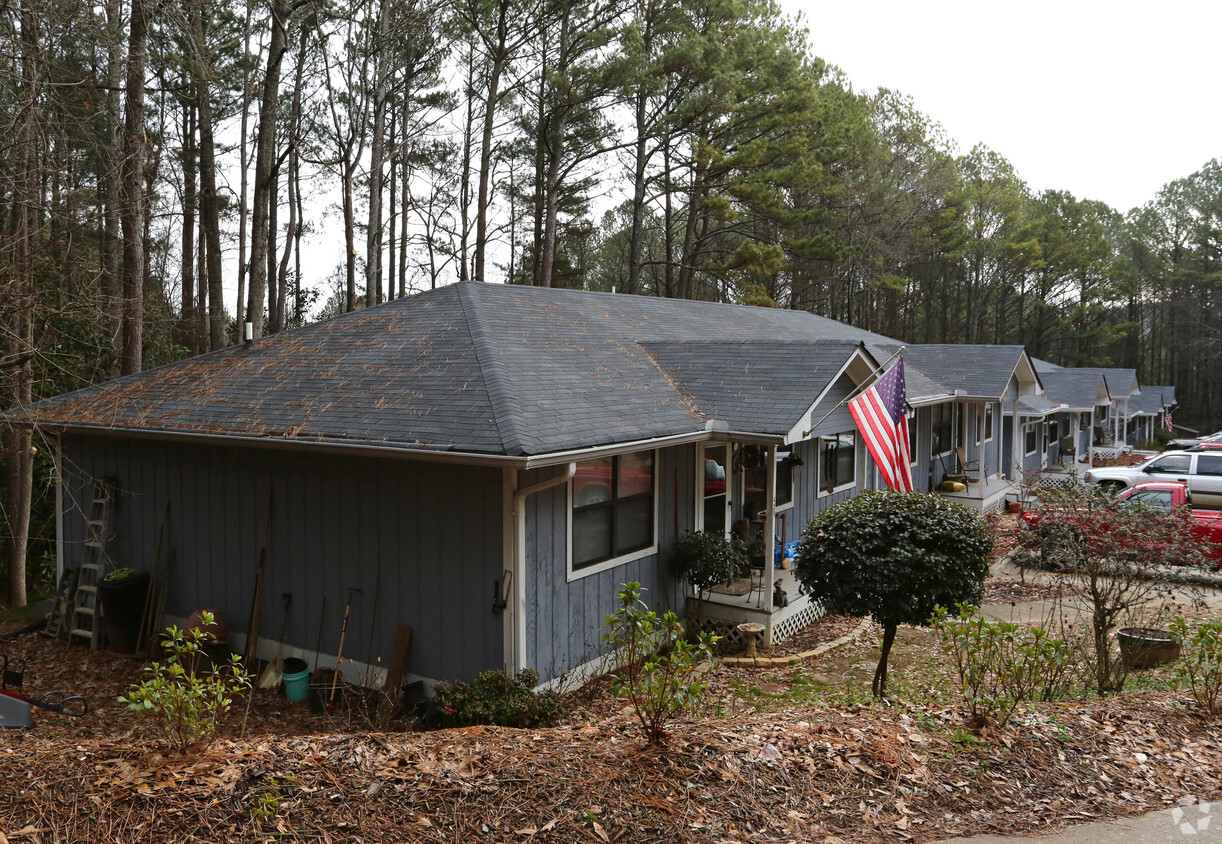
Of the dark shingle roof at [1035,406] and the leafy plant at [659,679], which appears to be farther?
the dark shingle roof at [1035,406]

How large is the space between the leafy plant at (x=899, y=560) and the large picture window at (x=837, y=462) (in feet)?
20.2

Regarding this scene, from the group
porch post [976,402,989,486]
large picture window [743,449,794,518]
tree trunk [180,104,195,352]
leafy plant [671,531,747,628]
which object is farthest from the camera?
tree trunk [180,104,195,352]

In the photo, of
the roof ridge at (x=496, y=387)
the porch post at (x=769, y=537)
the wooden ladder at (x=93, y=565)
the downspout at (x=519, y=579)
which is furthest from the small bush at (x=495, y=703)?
the wooden ladder at (x=93, y=565)

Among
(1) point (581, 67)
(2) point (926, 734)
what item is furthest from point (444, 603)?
(1) point (581, 67)

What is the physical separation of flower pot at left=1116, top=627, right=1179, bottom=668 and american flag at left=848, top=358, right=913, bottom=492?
9.12 ft

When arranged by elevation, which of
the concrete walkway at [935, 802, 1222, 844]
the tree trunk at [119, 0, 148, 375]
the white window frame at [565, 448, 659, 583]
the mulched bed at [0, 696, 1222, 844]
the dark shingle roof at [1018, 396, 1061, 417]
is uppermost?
the tree trunk at [119, 0, 148, 375]

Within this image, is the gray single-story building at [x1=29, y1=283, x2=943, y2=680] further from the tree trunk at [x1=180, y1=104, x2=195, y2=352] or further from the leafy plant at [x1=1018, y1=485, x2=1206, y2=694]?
the tree trunk at [x1=180, y1=104, x2=195, y2=352]

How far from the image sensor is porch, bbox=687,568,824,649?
10.3m

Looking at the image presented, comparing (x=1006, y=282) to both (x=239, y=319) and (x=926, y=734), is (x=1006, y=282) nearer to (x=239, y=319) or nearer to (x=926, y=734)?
(x=239, y=319)

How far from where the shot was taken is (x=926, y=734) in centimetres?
567

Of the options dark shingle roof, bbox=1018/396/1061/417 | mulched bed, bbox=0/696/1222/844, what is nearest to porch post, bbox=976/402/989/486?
dark shingle roof, bbox=1018/396/1061/417

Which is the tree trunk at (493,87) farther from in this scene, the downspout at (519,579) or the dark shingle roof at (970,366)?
the downspout at (519,579)

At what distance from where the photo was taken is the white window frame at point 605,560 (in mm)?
8688

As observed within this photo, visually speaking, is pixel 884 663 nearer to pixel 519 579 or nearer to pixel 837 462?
pixel 519 579
